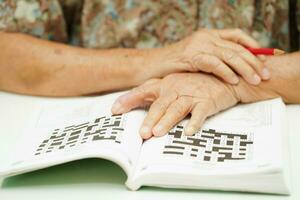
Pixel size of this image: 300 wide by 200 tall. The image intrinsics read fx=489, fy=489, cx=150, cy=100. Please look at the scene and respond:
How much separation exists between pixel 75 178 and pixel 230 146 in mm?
276

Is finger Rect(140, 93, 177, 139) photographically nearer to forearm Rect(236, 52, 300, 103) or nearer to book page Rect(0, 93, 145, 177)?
book page Rect(0, 93, 145, 177)

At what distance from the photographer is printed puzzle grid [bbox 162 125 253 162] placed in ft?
2.71

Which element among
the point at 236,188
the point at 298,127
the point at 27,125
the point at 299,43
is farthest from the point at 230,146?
A: the point at 299,43

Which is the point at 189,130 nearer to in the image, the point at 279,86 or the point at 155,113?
the point at 155,113

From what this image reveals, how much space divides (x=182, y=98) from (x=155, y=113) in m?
0.08

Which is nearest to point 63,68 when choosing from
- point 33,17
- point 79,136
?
point 33,17

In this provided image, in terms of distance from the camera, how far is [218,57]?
1.05 m

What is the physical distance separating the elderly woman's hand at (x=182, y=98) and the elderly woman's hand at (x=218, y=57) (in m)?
0.02

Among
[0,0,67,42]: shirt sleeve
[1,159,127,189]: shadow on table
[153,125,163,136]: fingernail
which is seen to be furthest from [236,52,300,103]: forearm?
[0,0,67,42]: shirt sleeve

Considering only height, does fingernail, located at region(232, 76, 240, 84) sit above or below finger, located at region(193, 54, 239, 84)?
below

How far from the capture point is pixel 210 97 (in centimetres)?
100

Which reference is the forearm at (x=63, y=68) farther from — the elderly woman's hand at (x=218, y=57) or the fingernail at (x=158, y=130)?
the fingernail at (x=158, y=130)

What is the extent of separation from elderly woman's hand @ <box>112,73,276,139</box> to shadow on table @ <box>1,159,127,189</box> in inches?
3.5

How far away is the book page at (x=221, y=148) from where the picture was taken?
79cm
